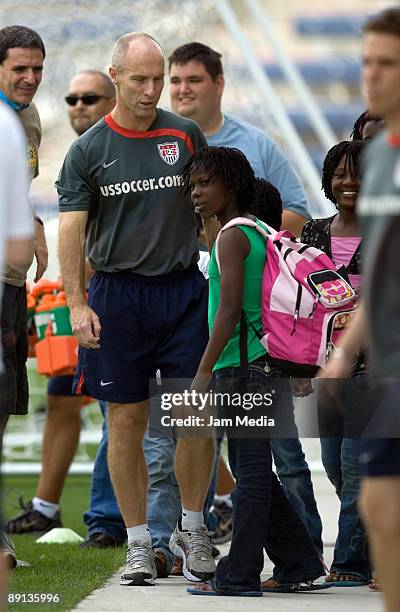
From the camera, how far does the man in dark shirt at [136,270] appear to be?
684 centimetres

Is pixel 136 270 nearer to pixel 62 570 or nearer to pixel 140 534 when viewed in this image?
pixel 140 534

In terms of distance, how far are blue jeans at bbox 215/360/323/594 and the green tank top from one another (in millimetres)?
48

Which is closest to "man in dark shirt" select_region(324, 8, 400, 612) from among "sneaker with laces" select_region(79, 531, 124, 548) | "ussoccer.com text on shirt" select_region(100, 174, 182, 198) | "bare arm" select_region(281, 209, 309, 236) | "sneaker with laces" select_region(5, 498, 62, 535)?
"ussoccer.com text on shirt" select_region(100, 174, 182, 198)

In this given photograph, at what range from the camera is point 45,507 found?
923 centimetres

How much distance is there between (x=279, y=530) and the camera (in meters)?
6.39

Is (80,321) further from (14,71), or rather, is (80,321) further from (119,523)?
(119,523)

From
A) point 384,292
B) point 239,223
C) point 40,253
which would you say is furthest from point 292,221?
point 384,292

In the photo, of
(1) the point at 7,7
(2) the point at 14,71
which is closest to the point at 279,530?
(2) the point at 14,71

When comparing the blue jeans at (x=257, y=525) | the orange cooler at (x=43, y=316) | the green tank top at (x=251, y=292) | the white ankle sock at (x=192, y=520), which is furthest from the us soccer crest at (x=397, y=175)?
the orange cooler at (x=43, y=316)

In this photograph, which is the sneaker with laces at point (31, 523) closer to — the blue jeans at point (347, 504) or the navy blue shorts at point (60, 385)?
the navy blue shorts at point (60, 385)

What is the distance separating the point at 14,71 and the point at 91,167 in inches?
25.0

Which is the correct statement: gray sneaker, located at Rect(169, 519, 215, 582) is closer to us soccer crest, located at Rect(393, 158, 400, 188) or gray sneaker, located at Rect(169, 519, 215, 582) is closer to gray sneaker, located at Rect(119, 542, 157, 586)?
gray sneaker, located at Rect(119, 542, 157, 586)

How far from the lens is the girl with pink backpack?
6176mm

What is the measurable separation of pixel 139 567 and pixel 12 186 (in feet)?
9.00
